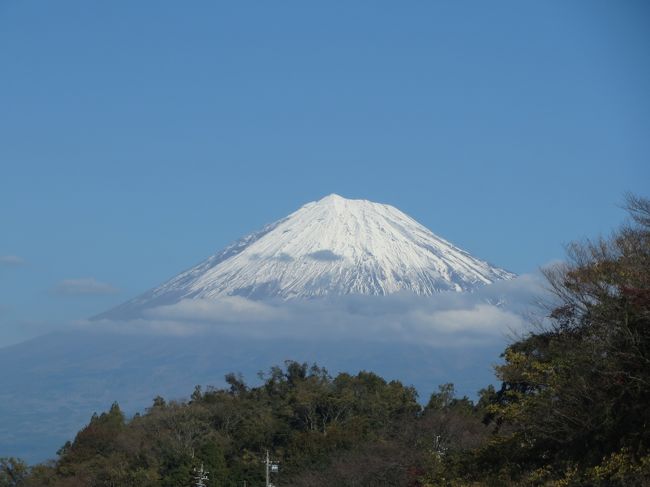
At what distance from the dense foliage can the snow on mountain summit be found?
298ft

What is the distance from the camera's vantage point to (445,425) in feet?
149

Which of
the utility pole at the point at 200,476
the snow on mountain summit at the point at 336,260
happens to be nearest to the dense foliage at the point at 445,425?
the utility pole at the point at 200,476

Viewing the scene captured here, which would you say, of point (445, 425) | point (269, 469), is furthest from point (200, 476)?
point (445, 425)

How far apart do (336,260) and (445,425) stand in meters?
126

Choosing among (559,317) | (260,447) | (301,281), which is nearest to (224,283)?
(301,281)

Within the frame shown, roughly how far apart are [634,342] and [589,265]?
10.1 feet

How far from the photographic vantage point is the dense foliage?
739 inches

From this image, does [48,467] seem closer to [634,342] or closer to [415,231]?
[634,342]

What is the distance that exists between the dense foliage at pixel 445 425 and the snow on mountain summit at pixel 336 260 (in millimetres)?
90803

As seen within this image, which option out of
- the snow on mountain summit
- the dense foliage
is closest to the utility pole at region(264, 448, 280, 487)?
the dense foliage

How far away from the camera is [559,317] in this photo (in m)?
22.0

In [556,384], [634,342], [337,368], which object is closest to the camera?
[634,342]

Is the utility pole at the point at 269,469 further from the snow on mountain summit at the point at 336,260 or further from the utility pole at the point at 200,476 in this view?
the snow on mountain summit at the point at 336,260

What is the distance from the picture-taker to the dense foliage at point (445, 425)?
18766 millimetres
